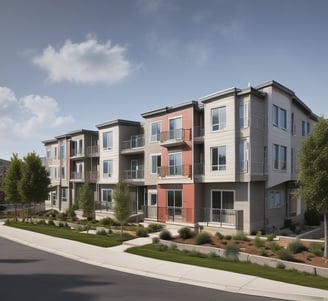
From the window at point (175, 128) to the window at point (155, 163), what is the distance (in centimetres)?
314

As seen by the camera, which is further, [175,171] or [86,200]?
[86,200]

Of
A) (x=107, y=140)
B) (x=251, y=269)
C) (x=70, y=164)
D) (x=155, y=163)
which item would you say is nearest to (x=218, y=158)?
(x=155, y=163)

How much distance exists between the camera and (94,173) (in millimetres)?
39906

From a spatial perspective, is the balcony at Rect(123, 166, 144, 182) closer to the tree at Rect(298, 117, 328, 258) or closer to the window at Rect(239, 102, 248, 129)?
the window at Rect(239, 102, 248, 129)

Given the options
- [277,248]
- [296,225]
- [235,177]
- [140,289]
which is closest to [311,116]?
[296,225]

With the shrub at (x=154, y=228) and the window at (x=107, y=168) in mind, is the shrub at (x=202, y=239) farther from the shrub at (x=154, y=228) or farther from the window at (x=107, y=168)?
the window at (x=107, y=168)

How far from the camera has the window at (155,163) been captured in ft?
100

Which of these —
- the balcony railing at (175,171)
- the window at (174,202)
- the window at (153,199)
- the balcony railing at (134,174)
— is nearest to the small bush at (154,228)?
the window at (174,202)

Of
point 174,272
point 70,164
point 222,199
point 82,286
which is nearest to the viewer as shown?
point 82,286

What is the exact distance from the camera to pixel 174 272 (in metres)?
12.4

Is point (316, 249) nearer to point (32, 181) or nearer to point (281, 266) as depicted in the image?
point (281, 266)

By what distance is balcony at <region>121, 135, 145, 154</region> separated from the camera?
33188 millimetres

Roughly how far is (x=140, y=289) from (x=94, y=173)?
3054cm

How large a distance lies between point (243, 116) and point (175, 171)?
7.34 m
